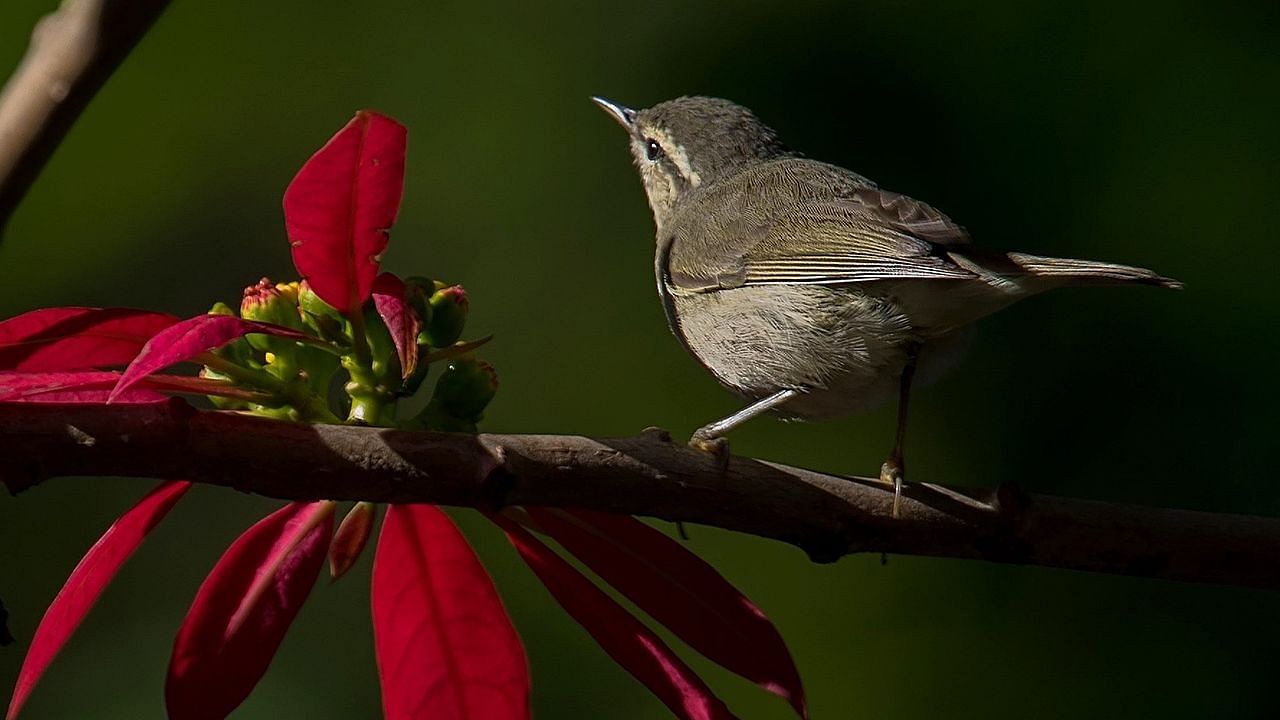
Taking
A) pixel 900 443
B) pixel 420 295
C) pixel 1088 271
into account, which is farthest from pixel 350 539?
pixel 1088 271

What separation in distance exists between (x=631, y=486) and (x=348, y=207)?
0.35 m

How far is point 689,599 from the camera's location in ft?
4.53

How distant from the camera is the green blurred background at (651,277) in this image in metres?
3.23

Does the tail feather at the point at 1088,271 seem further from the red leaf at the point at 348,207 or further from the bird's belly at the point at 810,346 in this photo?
the red leaf at the point at 348,207

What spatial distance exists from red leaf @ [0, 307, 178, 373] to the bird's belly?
4.51 feet

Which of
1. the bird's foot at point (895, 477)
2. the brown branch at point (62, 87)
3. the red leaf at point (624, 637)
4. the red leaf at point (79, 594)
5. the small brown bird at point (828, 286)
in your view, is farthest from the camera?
the small brown bird at point (828, 286)

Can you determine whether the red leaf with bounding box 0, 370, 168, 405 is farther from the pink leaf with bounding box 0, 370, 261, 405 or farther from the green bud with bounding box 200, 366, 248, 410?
the green bud with bounding box 200, 366, 248, 410

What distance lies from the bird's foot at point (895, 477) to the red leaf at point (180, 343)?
653 mm

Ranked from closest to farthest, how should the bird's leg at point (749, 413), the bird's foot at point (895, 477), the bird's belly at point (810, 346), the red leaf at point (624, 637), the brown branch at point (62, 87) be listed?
the brown branch at point (62, 87) → the red leaf at point (624, 637) → the bird's foot at point (895, 477) → the bird's leg at point (749, 413) → the bird's belly at point (810, 346)

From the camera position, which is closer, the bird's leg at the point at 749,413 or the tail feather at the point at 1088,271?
the bird's leg at the point at 749,413

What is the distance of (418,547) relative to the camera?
4.64 ft

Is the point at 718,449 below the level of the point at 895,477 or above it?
above

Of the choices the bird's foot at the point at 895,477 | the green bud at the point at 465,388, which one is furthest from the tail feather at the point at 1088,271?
the green bud at the point at 465,388

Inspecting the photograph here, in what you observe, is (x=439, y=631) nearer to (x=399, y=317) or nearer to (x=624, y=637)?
(x=624, y=637)
